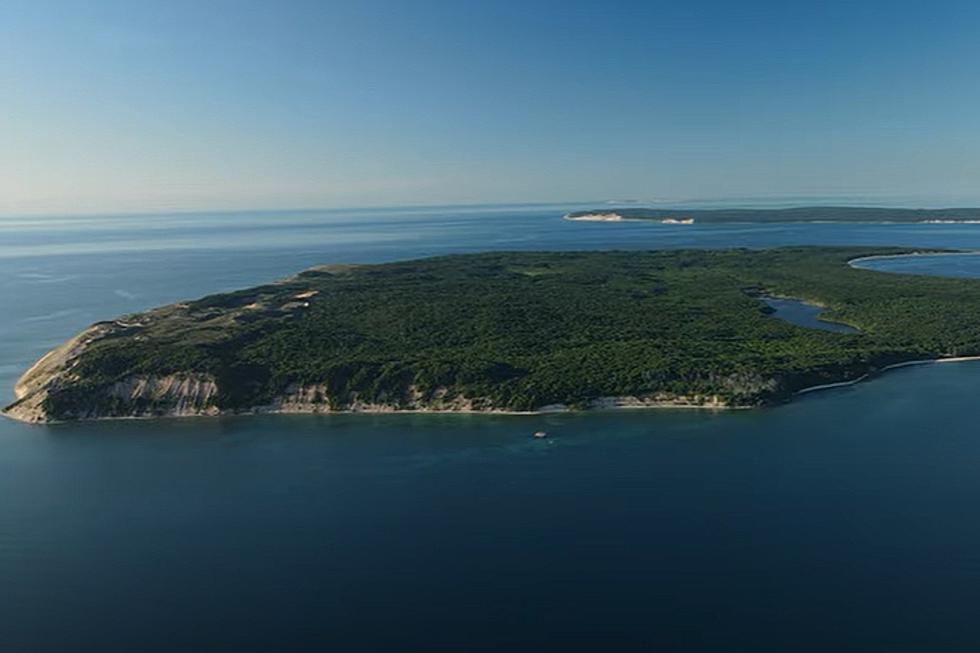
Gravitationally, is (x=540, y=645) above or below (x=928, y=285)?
below

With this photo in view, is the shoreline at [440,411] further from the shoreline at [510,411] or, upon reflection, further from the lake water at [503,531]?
the lake water at [503,531]

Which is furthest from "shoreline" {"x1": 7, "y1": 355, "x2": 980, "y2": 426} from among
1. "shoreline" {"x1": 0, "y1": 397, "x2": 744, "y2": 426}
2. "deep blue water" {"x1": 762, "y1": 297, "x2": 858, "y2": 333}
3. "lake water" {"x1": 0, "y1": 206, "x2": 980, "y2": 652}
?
Answer: "deep blue water" {"x1": 762, "y1": 297, "x2": 858, "y2": 333}

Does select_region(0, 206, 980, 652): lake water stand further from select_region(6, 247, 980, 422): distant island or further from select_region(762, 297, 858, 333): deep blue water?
select_region(762, 297, 858, 333): deep blue water

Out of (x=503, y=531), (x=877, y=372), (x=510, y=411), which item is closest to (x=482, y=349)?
(x=510, y=411)

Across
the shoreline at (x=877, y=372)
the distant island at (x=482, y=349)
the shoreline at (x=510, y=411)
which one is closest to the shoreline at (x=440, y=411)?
the shoreline at (x=510, y=411)

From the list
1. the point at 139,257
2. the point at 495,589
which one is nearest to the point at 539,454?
the point at 495,589

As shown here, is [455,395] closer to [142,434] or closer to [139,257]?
[142,434]
